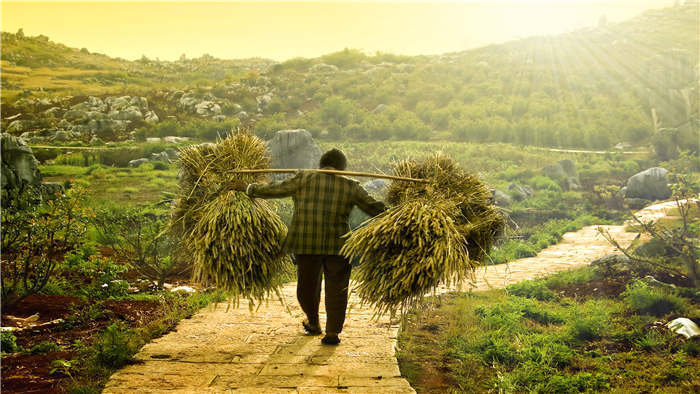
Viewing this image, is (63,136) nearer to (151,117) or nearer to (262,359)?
(151,117)

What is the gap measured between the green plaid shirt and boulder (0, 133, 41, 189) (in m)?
6.98

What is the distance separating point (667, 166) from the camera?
1549cm

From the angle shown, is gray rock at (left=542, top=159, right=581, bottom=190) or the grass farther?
gray rock at (left=542, top=159, right=581, bottom=190)

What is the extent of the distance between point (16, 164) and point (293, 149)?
22.1 ft

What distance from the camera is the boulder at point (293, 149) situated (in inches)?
551

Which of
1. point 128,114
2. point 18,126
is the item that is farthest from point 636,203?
point 18,126

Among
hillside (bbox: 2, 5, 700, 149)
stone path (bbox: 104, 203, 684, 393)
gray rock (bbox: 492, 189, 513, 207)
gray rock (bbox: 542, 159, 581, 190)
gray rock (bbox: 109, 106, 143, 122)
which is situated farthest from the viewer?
gray rock (bbox: 109, 106, 143, 122)

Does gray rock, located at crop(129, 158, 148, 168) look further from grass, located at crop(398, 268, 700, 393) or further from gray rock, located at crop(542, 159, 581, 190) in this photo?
gray rock, located at crop(542, 159, 581, 190)

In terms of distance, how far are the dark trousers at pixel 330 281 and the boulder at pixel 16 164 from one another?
702cm

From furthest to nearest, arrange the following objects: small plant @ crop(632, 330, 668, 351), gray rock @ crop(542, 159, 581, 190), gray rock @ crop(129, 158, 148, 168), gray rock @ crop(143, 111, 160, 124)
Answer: gray rock @ crop(143, 111, 160, 124) → gray rock @ crop(542, 159, 581, 190) → gray rock @ crop(129, 158, 148, 168) → small plant @ crop(632, 330, 668, 351)

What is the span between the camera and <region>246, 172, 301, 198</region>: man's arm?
4.13 metres

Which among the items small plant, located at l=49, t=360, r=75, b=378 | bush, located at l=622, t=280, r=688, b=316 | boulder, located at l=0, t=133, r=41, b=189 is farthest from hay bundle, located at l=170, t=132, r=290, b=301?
boulder, located at l=0, t=133, r=41, b=189

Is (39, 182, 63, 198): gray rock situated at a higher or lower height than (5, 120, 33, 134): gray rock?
lower

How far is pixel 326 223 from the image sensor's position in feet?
13.4
